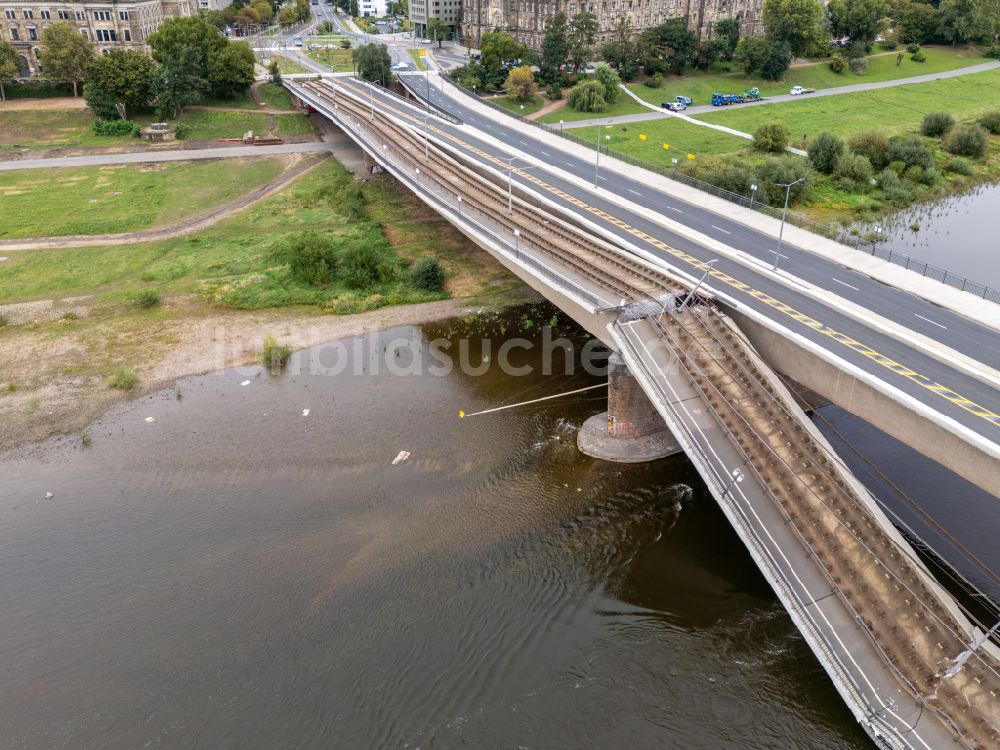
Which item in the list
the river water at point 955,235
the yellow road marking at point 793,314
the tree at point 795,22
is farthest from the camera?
the tree at point 795,22

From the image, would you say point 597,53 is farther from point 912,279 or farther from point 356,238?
point 912,279

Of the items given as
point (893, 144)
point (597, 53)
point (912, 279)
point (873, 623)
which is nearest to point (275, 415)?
point (873, 623)

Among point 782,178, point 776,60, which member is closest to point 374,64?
point 776,60

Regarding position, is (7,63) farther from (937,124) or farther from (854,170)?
(937,124)

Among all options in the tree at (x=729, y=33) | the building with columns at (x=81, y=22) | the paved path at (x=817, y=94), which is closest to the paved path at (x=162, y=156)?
the building with columns at (x=81, y=22)

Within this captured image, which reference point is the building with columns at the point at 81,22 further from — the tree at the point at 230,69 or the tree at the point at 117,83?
the tree at the point at 230,69

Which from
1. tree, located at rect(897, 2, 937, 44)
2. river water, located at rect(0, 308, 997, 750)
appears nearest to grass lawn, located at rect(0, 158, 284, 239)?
river water, located at rect(0, 308, 997, 750)
